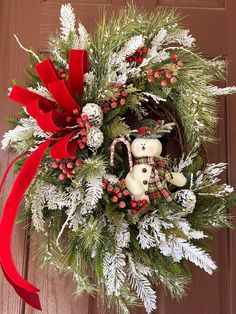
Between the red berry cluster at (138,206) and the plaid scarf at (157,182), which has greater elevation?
the plaid scarf at (157,182)

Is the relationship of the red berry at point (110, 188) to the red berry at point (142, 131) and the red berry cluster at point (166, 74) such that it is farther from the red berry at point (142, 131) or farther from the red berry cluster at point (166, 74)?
the red berry cluster at point (166, 74)

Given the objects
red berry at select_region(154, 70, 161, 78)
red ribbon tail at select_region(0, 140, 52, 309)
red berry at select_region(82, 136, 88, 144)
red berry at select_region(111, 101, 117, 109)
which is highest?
red berry at select_region(154, 70, 161, 78)

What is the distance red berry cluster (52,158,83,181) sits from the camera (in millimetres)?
890

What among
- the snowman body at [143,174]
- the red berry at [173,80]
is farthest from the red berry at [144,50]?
the snowman body at [143,174]

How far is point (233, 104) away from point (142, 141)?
404 millimetres

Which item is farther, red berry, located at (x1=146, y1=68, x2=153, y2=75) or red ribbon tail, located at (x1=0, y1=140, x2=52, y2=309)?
red berry, located at (x1=146, y1=68, x2=153, y2=75)

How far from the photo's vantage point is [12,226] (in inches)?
33.3

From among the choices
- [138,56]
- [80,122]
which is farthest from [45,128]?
[138,56]

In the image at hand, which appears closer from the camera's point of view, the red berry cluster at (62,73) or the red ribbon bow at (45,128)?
the red ribbon bow at (45,128)

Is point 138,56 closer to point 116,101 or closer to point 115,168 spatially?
point 116,101

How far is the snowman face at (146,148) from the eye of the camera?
3.00 feet

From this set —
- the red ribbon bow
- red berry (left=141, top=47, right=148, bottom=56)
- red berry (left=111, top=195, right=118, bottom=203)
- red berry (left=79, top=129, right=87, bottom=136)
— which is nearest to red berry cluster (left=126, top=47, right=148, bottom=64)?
red berry (left=141, top=47, right=148, bottom=56)

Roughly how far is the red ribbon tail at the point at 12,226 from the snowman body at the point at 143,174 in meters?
0.20

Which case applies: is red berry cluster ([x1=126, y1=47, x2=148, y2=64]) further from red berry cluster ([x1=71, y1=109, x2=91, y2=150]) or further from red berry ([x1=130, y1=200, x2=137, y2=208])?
red berry ([x1=130, y1=200, x2=137, y2=208])
